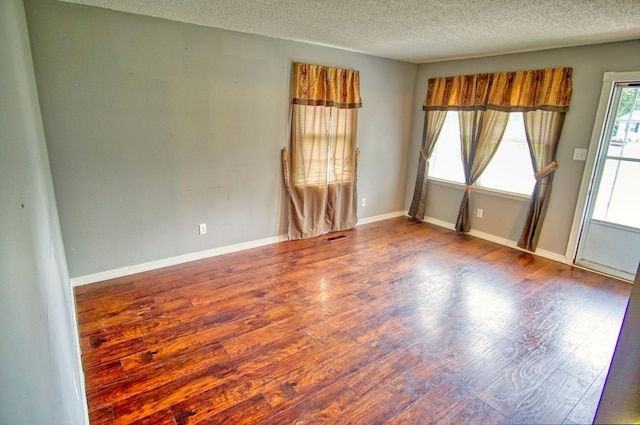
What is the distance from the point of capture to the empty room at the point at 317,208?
6.37ft

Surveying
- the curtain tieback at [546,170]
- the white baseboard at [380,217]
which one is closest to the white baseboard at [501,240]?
the white baseboard at [380,217]

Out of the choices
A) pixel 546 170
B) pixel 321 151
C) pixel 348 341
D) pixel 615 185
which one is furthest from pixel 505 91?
pixel 348 341

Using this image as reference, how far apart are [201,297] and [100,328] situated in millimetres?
753

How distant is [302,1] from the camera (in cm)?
242

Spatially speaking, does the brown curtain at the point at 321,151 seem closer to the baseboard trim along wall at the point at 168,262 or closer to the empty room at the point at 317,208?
the empty room at the point at 317,208

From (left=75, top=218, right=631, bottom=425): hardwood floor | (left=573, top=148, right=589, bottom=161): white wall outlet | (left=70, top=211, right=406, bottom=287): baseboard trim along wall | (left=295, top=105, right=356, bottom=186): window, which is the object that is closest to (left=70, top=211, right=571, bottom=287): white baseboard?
(left=70, top=211, right=406, bottom=287): baseboard trim along wall

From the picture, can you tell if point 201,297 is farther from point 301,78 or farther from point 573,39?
point 573,39

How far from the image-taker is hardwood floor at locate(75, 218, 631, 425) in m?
1.89

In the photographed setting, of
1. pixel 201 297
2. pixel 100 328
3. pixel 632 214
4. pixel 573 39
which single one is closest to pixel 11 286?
pixel 100 328

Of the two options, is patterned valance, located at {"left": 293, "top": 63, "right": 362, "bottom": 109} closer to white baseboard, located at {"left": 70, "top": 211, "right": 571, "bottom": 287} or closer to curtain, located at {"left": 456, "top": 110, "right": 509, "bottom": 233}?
curtain, located at {"left": 456, "top": 110, "right": 509, "bottom": 233}

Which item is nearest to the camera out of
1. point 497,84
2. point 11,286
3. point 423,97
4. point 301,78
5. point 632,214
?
point 11,286

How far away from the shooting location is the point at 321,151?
4344 millimetres

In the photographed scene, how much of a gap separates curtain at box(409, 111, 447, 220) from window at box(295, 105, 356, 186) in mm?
1276

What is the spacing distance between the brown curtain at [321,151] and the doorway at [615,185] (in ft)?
8.77
